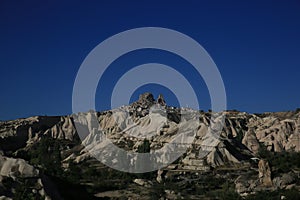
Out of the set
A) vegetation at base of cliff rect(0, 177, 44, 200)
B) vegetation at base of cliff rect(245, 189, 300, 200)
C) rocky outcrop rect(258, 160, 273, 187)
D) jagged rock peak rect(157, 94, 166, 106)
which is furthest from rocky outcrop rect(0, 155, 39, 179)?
jagged rock peak rect(157, 94, 166, 106)

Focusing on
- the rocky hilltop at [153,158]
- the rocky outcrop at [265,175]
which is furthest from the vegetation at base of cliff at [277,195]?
the rocky outcrop at [265,175]

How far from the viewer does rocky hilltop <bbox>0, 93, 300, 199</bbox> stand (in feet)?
119

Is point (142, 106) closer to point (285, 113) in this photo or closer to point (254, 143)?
point (285, 113)

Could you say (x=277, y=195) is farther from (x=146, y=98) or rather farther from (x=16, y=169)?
(x=146, y=98)

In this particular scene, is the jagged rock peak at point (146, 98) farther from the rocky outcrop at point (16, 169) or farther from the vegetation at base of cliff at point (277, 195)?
the rocky outcrop at point (16, 169)

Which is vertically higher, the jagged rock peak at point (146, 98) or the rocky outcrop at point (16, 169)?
the jagged rock peak at point (146, 98)

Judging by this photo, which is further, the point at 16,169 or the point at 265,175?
the point at 265,175

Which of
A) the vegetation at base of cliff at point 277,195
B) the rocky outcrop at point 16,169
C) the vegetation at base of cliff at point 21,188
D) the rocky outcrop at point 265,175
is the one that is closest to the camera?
the vegetation at base of cliff at point 21,188

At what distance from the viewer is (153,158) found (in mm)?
67250

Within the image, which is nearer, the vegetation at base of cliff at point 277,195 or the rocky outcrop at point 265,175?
the vegetation at base of cliff at point 277,195

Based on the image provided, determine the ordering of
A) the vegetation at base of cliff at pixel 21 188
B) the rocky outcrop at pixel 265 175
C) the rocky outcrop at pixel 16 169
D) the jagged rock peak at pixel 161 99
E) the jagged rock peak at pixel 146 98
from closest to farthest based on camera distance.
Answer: the vegetation at base of cliff at pixel 21 188
the rocky outcrop at pixel 16 169
the rocky outcrop at pixel 265 175
the jagged rock peak at pixel 161 99
the jagged rock peak at pixel 146 98

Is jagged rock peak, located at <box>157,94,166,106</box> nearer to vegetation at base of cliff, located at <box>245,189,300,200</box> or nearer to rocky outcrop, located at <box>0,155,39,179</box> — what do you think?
vegetation at base of cliff, located at <box>245,189,300,200</box>

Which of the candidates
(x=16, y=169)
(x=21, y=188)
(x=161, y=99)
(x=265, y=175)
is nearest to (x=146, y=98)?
(x=161, y=99)

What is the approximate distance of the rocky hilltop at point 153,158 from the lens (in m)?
36.3
